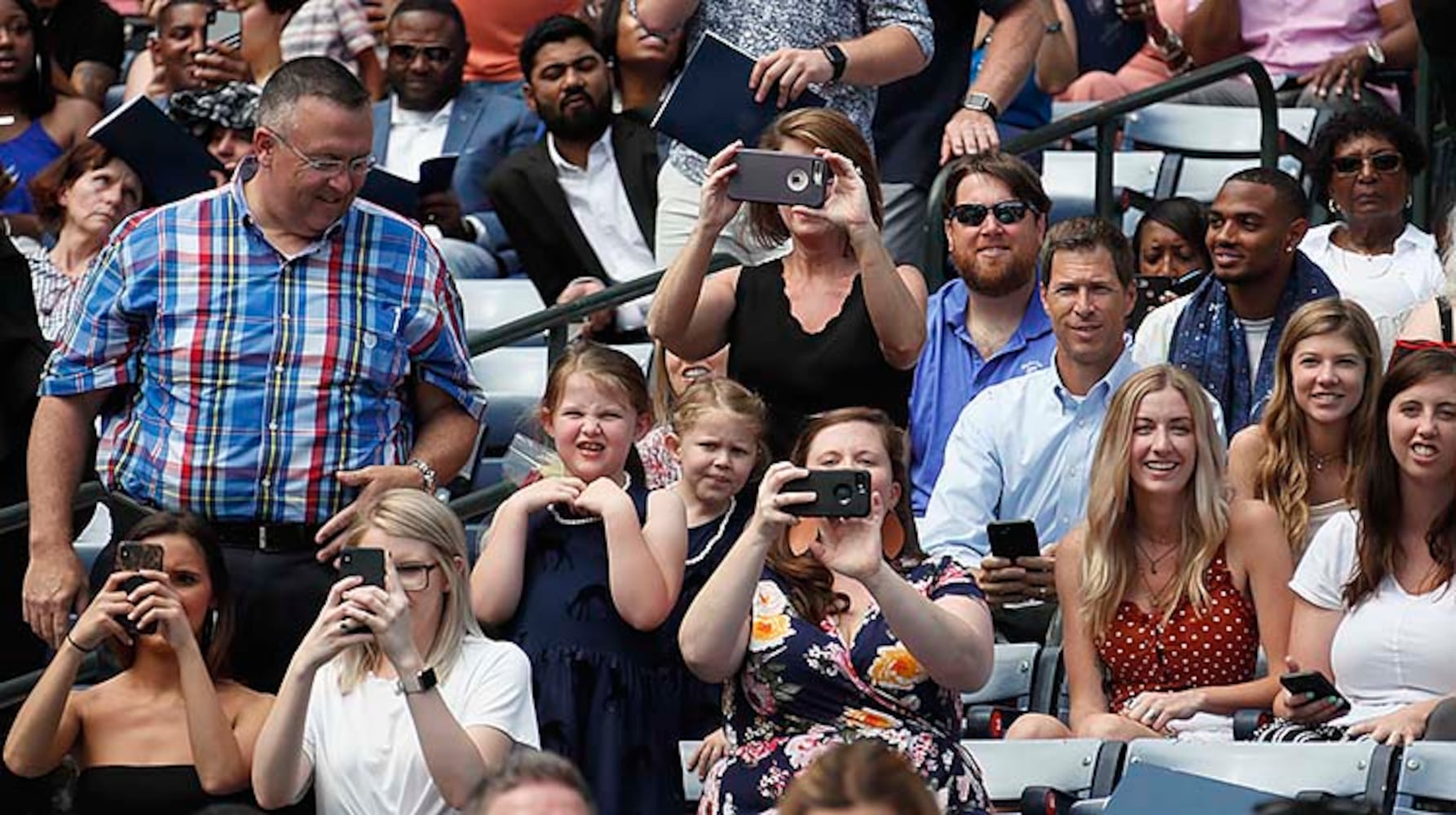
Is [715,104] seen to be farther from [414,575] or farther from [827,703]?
[827,703]

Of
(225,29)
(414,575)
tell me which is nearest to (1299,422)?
(414,575)

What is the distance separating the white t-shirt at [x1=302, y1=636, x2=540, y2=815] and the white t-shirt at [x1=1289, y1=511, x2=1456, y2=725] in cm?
182

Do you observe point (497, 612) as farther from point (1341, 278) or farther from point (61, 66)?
point (61, 66)

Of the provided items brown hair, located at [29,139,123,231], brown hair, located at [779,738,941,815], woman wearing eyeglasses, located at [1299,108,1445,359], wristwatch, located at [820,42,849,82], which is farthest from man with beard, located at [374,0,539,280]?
brown hair, located at [779,738,941,815]

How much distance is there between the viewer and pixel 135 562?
670cm

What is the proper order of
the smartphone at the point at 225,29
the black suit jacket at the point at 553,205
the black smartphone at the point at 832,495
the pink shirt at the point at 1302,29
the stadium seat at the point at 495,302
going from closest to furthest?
the black smartphone at the point at 832,495
the black suit jacket at the point at 553,205
the stadium seat at the point at 495,302
the pink shirt at the point at 1302,29
the smartphone at the point at 225,29

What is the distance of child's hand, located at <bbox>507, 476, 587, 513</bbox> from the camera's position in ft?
22.4

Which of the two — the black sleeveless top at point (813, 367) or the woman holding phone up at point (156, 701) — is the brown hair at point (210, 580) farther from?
the black sleeveless top at point (813, 367)

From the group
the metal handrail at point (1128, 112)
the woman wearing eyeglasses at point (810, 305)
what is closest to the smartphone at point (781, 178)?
the woman wearing eyeglasses at point (810, 305)

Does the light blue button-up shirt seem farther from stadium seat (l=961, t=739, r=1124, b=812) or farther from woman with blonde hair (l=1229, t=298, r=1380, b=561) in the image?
stadium seat (l=961, t=739, r=1124, b=812)

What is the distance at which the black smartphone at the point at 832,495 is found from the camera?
5863mm

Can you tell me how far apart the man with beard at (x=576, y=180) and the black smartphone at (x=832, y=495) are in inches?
176

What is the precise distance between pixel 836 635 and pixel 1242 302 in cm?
295

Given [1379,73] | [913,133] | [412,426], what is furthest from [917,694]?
[1379,73]
